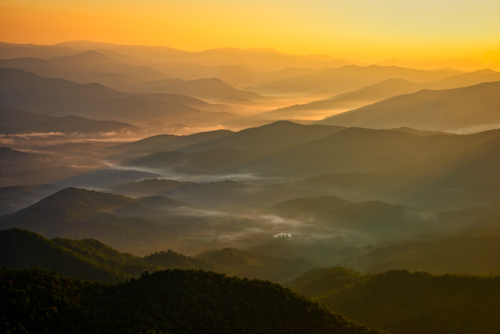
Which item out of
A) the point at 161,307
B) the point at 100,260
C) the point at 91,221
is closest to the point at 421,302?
the point at 161,307

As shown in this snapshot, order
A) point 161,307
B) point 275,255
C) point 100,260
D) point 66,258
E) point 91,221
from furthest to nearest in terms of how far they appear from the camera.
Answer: point 91,221
point 275,255
point 100,260
point 66,258
point 161,307

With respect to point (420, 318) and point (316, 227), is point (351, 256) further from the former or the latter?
point (420, 318)

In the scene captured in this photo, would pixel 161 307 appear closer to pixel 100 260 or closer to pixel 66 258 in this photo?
pixel 66 258

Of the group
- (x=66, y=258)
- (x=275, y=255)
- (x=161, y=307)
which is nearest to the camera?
(x=161, y=307)

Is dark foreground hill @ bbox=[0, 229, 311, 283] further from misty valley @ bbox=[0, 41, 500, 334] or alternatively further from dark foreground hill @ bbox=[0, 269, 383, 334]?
dark foreground hill @ bbox=[0, 269, 383, 334]

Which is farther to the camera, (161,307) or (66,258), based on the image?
(66,258)

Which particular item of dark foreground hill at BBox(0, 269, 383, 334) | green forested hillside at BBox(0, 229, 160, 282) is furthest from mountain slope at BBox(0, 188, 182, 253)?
dark foreground hill at BBox(0, 269, 383, 334)

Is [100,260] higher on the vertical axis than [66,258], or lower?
lower

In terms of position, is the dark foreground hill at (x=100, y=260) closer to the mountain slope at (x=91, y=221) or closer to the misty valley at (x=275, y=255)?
the misty valley at (x=275, y=255)
